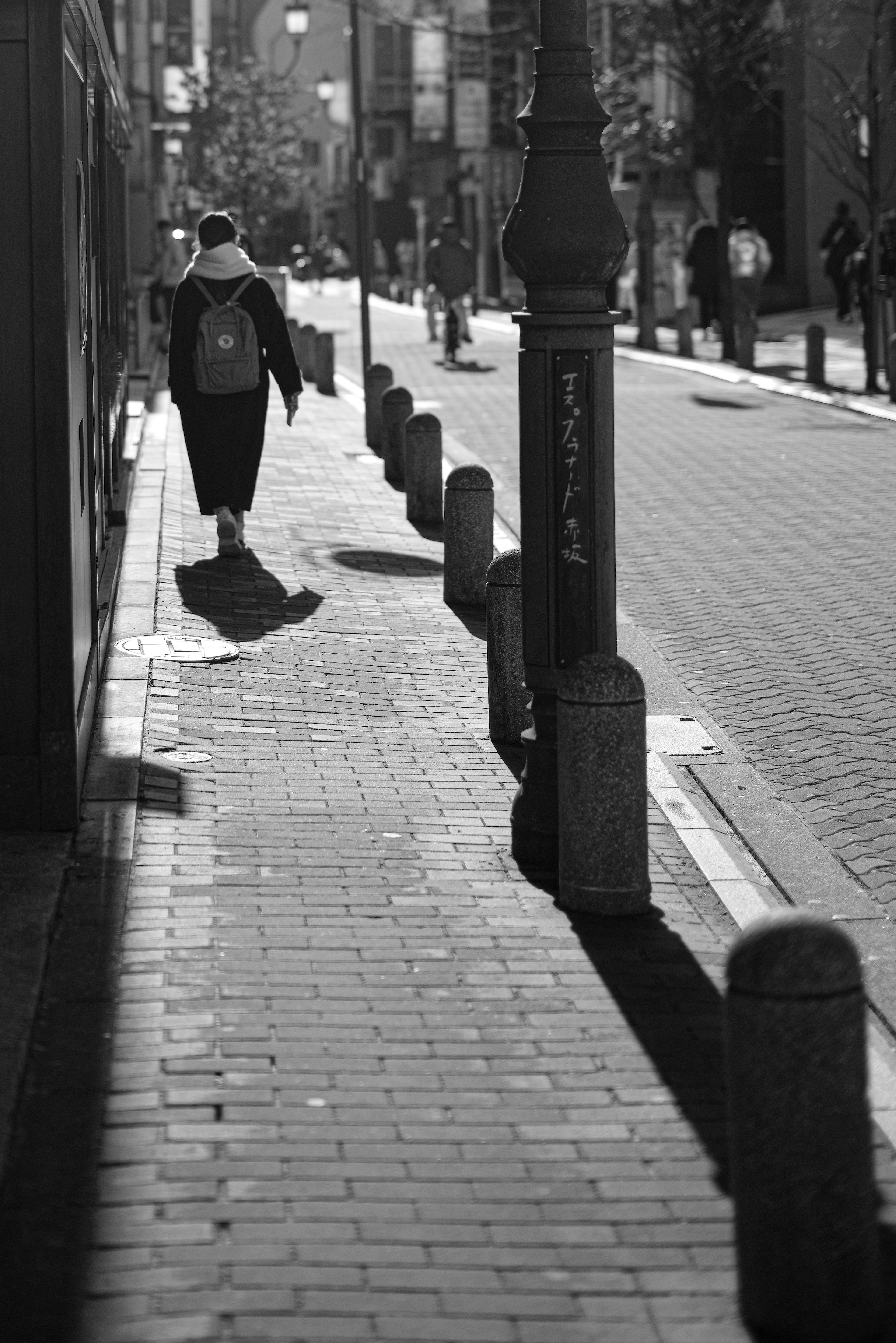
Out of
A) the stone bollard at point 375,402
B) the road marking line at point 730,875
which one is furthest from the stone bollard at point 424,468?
the road marking line at point 730,875

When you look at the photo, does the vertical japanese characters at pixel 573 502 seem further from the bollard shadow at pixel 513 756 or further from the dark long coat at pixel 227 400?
the dark long coat at pixel 227 400

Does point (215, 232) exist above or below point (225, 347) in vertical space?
above

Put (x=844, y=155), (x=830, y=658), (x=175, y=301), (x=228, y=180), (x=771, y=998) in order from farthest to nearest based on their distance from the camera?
(x=228, y=180)
(x=844, y=155)
(x=175, y=301)
(x=830, y=658)
(x=771, y=998)

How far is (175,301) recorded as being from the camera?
38.6ft

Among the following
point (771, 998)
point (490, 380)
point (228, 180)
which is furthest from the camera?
point (228, 180)

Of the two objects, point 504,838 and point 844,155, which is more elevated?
point 844,155

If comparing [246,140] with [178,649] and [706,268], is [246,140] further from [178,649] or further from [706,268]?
[178,649]

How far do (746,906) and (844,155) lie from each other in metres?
37.8

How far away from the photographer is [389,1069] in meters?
4.73

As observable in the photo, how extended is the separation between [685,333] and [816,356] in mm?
6597

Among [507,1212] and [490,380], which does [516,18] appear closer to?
[490,380]

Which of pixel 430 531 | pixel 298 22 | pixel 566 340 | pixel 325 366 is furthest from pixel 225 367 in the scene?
pixel 298 22

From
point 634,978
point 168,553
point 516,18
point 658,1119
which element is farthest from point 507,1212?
point 516,18

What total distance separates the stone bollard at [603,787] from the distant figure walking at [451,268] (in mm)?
24961
